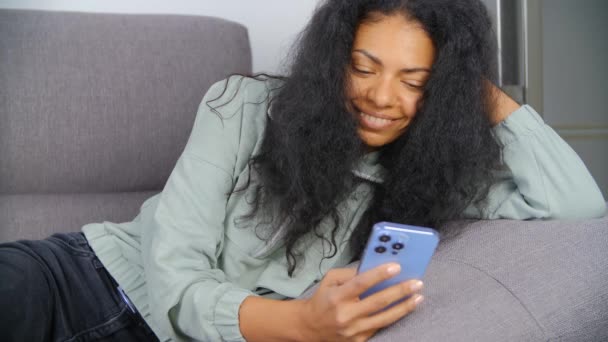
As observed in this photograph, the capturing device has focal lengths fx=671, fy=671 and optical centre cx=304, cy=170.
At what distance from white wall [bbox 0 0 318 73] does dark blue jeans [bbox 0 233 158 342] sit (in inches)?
36.2

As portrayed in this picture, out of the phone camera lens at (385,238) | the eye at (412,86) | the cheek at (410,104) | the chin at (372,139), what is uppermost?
the eye at (412,86)

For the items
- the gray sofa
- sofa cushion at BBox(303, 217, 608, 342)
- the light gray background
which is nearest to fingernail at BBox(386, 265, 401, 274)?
sofa cushion at BBox(303, 217, 608, 342)

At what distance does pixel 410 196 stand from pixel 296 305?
1.19ft

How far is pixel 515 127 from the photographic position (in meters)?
1.20

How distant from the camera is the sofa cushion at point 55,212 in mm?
1500

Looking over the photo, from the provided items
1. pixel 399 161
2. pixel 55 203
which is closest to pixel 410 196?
pixel 399 161

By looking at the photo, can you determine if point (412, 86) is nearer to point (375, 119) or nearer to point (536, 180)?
point (375, 119)

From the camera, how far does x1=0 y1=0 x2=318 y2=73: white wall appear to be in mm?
1928

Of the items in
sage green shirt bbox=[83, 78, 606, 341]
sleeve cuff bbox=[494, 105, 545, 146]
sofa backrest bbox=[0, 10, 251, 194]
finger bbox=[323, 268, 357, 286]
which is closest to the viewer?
finger bbox=[323, 268, 357, 286]

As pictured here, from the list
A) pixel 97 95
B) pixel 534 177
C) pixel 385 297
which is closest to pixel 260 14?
pixel 97 95

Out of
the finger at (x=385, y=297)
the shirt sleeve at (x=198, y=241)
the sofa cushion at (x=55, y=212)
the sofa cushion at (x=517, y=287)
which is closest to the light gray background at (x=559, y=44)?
the sofa cushion at (x=55, y=212)

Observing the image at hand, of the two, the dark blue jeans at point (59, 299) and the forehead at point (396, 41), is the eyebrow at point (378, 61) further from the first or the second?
the dark blue jeans at point (59, 299)

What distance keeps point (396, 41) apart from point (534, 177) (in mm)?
354

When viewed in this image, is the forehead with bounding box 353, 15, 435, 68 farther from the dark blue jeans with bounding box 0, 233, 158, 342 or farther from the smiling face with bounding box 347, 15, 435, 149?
the dark blue jeans with bounding box 0, 233, 158, 342
